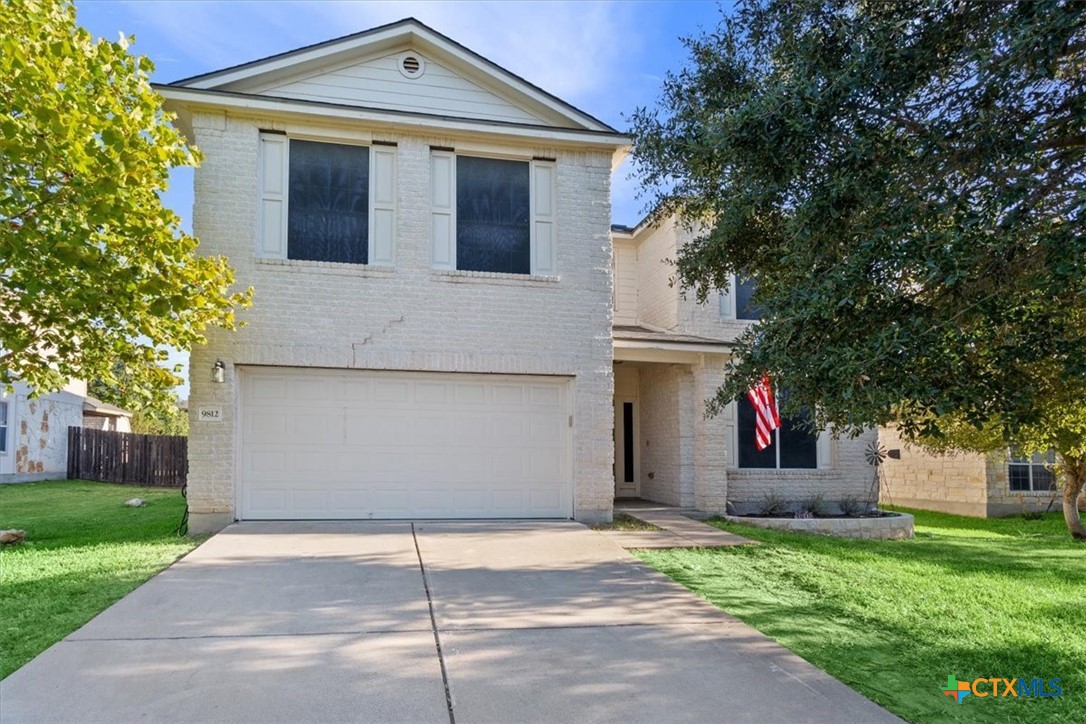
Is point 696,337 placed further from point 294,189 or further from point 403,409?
point 294,189

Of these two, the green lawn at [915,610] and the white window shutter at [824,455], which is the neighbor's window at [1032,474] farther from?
the green lawn at [915,610]

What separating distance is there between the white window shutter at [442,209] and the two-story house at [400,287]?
0.03m

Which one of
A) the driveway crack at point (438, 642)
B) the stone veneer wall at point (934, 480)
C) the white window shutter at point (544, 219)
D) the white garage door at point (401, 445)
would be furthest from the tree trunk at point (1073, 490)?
the driveway crack at point (438, 642)

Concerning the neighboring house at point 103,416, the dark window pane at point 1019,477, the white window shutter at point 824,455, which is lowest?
the dark window pane at point 1019,477

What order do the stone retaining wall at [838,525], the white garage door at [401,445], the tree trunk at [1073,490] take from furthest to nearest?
the tree trunk at [1073,490] < the stone retaining wall at [838,525] < the white garage door at [401,445]

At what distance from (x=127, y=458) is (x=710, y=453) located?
698 inches

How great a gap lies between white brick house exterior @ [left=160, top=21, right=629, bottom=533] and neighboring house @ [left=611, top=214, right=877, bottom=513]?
225 cm

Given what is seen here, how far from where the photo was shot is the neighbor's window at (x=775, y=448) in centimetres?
1456

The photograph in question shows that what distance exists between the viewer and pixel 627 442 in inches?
631

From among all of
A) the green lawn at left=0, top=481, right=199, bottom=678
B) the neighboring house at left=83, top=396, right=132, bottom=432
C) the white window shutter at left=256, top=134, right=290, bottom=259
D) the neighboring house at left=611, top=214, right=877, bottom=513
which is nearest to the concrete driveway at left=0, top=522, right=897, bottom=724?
the green lawn at left=0, top=481, right=199, bottom=678

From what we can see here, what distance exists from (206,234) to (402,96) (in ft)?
11.4

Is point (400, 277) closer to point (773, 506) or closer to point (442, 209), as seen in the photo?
point (442, 209)

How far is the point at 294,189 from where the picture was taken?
1050 centimetres

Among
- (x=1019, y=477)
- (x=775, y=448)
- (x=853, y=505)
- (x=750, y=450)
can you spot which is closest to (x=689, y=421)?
(x=750, y=450)
